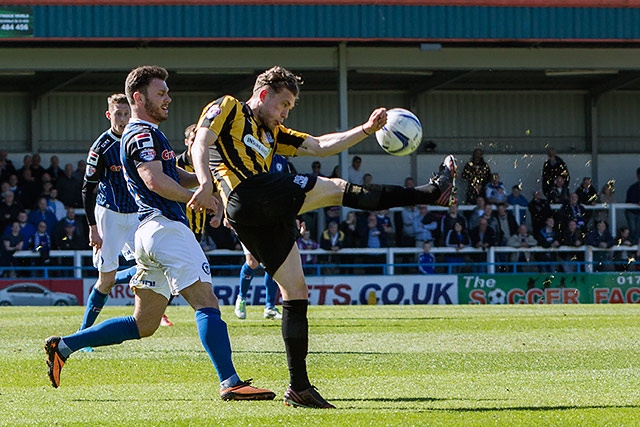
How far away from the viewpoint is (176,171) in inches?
297

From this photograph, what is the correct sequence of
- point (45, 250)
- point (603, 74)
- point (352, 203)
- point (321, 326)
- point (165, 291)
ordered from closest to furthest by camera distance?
1. point (352, 203)
2. point (165, 291)
3. point (321, 326)
4. point (45, 250)
5. point (603, 74)

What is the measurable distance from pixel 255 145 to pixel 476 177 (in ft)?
69.3

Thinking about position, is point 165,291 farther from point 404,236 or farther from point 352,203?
point 404,236

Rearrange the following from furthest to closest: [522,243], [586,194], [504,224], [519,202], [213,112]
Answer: [519,202], [586,194], [504,224], [522,243], [213,112]

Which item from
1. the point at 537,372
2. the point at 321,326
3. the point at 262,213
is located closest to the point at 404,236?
the point at 321,326

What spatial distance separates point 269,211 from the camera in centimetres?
689

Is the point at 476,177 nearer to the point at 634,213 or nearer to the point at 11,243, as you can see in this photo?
the point at 634,213

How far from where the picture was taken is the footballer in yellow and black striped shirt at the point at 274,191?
22.2 feet

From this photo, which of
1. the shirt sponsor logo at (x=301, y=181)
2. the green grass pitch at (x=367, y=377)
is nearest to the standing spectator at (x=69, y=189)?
the green grass pitch at (x=367, y=377)

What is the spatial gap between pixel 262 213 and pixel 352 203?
0.55 m

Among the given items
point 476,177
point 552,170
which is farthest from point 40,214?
point 552,170

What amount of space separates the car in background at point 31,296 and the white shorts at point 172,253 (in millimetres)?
17032

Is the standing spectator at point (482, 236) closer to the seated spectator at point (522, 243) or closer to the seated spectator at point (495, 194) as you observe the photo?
the seated spectator at point (522, 243)

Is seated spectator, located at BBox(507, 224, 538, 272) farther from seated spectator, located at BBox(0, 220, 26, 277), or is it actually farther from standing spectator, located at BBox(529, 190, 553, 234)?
seated spectator, located at BBox(0, 220, 26, 277)
